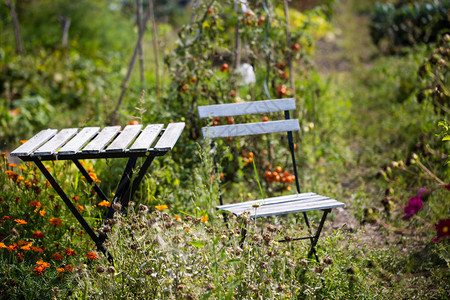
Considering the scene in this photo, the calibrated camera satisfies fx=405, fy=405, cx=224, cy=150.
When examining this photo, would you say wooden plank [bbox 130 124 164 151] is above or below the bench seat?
above

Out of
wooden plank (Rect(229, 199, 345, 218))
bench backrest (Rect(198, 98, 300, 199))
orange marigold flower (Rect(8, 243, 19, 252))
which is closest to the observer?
orange marigold flower (Rect(8, 243, 19, 252))

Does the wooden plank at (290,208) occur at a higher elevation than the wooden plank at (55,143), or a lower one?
lower

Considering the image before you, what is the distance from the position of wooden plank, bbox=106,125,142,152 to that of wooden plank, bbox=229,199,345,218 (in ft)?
2.40

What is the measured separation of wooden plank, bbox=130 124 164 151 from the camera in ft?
7.13

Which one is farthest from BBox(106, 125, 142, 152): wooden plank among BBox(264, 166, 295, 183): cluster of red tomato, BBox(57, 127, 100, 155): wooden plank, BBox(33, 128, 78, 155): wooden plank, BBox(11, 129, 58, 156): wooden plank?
BBox(264, 166, 295, 183): cluster of red tomato

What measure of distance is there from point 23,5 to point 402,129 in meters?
9.51

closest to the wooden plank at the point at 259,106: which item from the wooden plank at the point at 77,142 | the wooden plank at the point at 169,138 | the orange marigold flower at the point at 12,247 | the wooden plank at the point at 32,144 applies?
the wooden plank at the point at 169,138

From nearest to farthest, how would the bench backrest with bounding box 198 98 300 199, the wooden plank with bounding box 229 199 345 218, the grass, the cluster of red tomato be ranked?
the grass < the wooden plank with bounding box 229 199 345 218 < the bench backrest with bounding box 198 98 300 199 < the cluster of red tomato

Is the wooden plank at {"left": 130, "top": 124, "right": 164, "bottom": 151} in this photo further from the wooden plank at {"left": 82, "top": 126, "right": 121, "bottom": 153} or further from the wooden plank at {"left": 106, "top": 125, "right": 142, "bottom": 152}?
the wooden plank at {"left": 82, "top": 126, "right": 121, "bottom": 153}

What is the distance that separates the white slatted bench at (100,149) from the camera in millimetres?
2170

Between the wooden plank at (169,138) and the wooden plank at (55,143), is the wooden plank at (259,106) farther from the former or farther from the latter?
the wooden plank at (55,143)

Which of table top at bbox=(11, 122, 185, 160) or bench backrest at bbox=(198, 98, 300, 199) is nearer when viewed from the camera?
table top at bbox=(11, 122, 185, 160)

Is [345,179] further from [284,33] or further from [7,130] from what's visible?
[7,130]

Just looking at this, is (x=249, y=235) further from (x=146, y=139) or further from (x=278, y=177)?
(x=278, y=177)
